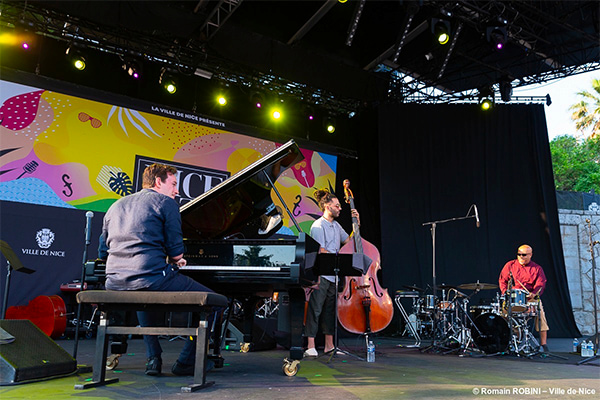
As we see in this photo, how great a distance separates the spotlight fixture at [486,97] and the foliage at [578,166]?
15899mm

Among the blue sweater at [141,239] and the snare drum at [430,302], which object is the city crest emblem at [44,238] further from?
the snare drum at [430,302]

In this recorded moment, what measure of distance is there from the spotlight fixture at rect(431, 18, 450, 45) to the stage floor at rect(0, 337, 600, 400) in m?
5.09

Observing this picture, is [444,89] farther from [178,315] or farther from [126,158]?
[178,315]

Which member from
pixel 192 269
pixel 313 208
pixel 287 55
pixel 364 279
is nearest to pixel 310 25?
pixel 287 55

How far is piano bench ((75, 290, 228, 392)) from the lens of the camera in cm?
282

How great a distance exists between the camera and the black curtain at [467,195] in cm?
966

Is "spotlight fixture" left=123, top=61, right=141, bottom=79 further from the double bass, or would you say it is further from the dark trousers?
the dark trousers

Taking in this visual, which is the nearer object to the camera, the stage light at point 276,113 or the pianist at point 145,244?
the pianist at point 145,244

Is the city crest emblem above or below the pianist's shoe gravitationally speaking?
above

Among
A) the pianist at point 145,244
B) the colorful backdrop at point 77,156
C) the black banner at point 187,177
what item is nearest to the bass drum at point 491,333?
the pianist at point 145,244

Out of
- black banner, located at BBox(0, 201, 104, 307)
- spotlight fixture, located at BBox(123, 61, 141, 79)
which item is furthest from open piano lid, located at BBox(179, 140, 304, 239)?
spotlight fixture, located at BBox(123, 61, 141, 79)

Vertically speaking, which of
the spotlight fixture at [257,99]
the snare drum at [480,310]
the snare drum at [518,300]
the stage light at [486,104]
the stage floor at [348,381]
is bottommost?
the stage floor at [348,381]

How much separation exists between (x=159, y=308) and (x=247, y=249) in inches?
31.3

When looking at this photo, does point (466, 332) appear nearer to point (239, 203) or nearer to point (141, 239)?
point (239, 203)
